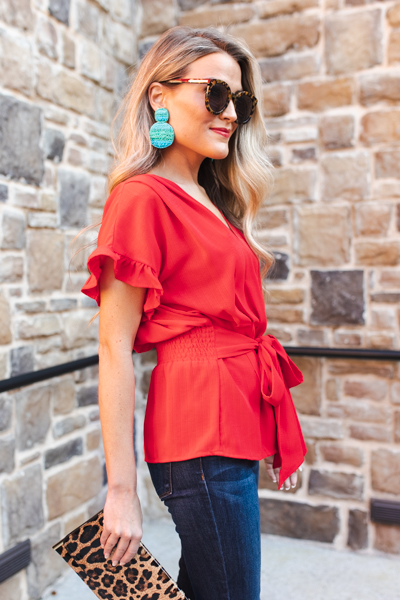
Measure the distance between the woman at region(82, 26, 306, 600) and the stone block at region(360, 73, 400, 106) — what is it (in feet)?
4.60

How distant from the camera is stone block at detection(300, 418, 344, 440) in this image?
2627 millimetres

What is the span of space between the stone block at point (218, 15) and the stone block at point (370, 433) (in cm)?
227

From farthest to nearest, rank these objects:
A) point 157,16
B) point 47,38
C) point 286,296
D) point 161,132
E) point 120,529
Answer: point 157,16 → point 286,296 → point 47,38 → point 161,132 → point 120,529

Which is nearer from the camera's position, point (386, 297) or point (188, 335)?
point (188, 335)

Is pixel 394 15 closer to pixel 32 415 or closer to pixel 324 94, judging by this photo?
pixel 324 94

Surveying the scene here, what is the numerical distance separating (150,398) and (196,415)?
0.44 feet

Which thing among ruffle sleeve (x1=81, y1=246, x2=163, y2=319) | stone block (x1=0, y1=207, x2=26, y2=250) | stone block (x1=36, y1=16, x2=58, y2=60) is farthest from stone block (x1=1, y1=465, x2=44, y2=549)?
stone block (x1=36, y1=16, x2=58, y2=60)

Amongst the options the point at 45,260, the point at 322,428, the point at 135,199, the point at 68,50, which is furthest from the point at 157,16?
the point at 322,428

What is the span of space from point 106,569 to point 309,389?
70.3 inches

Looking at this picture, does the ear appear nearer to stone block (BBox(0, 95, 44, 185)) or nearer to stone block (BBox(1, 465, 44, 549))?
stone block (BBox(0, 95, 44, 185))

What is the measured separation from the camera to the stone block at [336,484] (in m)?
2.61

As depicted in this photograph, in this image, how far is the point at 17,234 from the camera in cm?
199

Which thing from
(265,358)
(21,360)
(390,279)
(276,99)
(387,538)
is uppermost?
(276,99)

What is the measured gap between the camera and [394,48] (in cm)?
246
